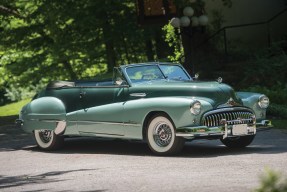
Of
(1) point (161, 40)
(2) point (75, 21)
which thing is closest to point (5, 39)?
(2) point (75, 21)

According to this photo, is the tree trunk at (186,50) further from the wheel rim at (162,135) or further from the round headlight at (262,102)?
the wheel rim at (162,135)

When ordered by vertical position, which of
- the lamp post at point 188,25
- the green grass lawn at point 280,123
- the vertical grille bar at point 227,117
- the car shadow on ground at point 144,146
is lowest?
the green grass lawn at point 280,123

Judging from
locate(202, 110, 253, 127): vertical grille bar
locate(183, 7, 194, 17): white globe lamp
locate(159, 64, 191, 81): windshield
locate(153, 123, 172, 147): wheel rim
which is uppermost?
locate(183, 7, 194, 17): white globe lamp

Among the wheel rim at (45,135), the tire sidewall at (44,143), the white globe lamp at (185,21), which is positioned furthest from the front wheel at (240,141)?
the white globe lamp at (185,21)

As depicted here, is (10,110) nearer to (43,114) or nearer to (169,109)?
(43,114)

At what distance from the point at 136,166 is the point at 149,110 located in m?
1.32

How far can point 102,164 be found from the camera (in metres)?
10.9

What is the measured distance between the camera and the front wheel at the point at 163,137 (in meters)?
11.2

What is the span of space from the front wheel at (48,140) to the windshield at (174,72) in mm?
2306

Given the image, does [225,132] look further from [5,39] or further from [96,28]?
[5,39]

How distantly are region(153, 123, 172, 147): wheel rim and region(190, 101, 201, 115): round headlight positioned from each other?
0.53m

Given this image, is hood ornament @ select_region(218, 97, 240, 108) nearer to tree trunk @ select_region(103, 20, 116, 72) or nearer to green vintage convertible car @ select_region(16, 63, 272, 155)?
green vintage convertible car @ select_region(16, 63, 272, 155)

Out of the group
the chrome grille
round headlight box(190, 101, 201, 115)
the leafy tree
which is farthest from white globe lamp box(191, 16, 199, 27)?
round headlight box(190, 101, 201, 115)

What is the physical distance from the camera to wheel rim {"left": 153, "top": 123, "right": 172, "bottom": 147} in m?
11.3
